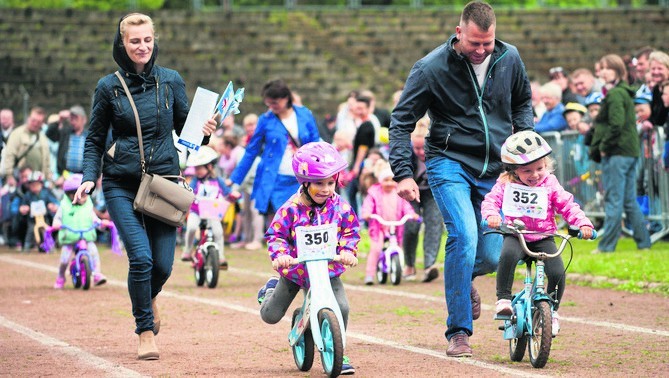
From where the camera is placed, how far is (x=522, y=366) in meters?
8.64

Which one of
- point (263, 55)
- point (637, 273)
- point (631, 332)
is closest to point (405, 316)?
point (631, 332)

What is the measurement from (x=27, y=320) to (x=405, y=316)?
336 centimetres

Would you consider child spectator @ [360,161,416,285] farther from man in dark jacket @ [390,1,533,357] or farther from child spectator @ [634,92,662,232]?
man in dark jacket @ [390,1,533,357]

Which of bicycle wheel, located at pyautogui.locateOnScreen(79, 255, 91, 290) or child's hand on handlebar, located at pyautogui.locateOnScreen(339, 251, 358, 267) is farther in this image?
bicycle wheel, located at pyautogui.locateOnScreen(79, 255, 91, 290)

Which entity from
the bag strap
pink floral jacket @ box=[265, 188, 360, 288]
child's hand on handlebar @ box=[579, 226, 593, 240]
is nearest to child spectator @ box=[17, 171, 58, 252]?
the bag strap

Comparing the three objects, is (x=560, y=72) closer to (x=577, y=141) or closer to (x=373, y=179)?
(x=577, y=141)

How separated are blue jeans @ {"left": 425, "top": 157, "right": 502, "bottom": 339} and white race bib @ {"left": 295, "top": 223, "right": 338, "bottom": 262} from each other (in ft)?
3.52

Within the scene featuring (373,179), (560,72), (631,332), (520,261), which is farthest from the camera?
(560,72)

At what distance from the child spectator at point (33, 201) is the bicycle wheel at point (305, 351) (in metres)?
14.9

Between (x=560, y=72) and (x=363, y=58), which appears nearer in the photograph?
(x=560, y=72)

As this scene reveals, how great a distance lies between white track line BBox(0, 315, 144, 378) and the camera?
877 centimetres

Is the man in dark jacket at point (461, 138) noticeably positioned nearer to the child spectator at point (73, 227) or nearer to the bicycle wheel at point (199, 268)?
the bicycle wheel at point (199, 268)

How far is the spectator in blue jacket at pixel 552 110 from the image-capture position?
65.2ft

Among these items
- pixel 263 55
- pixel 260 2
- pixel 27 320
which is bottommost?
pixel 27 320
